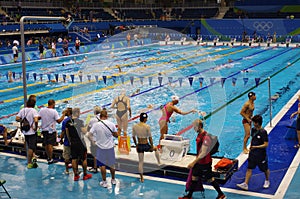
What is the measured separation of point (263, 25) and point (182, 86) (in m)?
24.9

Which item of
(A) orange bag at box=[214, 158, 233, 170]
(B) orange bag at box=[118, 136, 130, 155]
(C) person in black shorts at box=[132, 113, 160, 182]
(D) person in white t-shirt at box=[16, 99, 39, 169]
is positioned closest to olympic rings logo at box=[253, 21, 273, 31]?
(B) orange bag at box=[118, 136, 130, 155]

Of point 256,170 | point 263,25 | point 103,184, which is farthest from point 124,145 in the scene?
point 263,25

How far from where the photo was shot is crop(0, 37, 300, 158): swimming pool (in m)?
11.5

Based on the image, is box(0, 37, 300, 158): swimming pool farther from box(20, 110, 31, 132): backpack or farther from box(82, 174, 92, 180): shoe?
box(20, 110, 31, 132): backpack

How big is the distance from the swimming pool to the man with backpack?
9.12 feet

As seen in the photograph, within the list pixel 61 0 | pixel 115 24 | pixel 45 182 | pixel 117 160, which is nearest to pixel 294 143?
pixel 117 160

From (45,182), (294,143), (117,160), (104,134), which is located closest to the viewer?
(104,134)

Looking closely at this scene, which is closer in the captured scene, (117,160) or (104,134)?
(104,134)

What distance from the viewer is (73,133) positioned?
6.83 metres

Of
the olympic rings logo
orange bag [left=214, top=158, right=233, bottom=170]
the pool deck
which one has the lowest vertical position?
the pool deck

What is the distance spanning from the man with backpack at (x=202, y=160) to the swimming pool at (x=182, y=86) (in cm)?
278

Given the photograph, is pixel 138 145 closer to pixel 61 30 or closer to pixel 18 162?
pixel 18 162

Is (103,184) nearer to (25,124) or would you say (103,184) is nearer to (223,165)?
(25,124)

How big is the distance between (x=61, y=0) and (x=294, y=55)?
2476 centimetres
